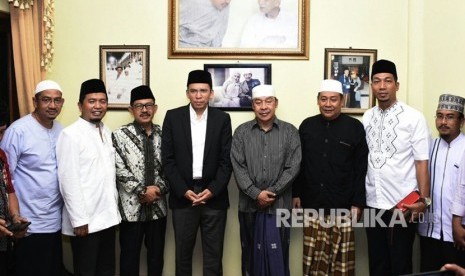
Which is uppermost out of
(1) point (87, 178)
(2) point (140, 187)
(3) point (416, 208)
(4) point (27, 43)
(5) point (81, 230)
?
(4) point (27, 43)

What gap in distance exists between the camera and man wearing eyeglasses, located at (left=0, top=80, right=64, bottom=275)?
2660mm

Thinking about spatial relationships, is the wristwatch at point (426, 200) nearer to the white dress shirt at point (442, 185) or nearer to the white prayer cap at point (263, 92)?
the white dress shirt at point (442, 185)

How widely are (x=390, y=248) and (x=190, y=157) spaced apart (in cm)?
155

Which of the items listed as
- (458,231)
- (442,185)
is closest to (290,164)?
(442,185)

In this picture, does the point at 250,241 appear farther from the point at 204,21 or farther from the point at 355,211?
the point at 204,21

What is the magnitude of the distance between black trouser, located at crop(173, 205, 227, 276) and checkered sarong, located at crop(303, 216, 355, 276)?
64cm

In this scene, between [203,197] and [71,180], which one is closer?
[71,180]

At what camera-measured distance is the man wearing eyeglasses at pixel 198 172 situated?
9.96 ft

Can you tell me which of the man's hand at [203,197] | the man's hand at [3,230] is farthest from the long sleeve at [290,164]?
the man's hand at [3,230]

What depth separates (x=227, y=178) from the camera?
3.05 m

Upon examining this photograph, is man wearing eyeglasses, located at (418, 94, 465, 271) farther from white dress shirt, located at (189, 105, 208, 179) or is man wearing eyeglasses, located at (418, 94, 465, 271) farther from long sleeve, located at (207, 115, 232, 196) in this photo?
white dress shirt, located at (189, 105, 208, 179)

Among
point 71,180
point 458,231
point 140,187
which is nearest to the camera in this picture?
point 458,231

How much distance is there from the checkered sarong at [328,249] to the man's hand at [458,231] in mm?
659

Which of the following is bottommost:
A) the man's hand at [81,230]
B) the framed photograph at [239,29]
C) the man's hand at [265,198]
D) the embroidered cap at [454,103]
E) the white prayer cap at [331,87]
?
the man's hand at [81,230]
